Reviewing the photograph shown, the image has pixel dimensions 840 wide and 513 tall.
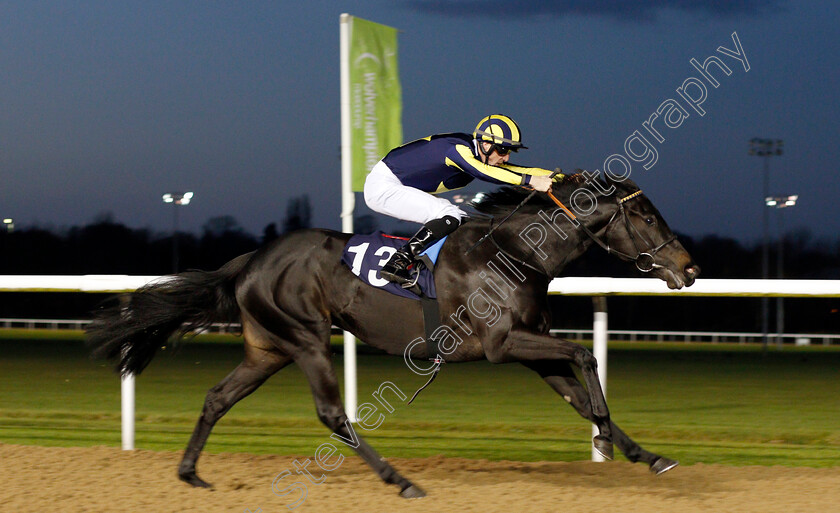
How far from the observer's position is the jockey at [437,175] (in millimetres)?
3934

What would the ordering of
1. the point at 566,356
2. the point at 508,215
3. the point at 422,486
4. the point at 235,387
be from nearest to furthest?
the point at 566,356
the point at 422,486
the point at 508,215
the point at 235,387

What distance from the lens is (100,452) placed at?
478 cm

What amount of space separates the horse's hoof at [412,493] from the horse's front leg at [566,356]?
2.11 feet

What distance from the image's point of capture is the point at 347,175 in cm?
612

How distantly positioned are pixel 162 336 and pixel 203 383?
6.97 meters

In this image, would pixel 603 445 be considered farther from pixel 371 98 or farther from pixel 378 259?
pixel 371 98

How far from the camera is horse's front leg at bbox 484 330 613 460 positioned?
3.69 metres

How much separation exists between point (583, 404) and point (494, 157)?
3.88 feet

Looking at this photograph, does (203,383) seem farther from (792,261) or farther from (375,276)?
(792,261)

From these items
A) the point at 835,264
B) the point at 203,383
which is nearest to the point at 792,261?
the point at 835,264

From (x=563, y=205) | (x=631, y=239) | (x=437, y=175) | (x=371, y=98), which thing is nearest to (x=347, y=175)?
(x=371, y=98)

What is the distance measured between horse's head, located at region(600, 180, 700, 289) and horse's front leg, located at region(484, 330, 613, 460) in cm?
52

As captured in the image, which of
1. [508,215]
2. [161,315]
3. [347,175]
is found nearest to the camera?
[508,215]

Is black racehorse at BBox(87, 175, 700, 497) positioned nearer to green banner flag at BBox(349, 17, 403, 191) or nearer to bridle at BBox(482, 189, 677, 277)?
bridle at BBox(482, 189, 677, 277)
